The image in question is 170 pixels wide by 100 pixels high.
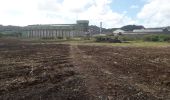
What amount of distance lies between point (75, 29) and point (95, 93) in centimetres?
16641

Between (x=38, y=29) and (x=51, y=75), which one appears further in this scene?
(x=38, y=29)

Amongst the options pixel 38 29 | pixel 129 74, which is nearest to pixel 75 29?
pixel 38 29

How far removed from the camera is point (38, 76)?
2039 centimetres

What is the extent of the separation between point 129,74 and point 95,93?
24.9 feet

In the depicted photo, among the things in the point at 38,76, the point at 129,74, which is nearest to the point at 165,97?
the point at 129,74

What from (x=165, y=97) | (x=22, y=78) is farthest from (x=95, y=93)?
(x=22, y=78)

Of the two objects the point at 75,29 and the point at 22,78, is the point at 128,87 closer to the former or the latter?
the point at 22,78

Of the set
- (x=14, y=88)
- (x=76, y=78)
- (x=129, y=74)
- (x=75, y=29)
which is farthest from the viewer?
(x=75, y=29)

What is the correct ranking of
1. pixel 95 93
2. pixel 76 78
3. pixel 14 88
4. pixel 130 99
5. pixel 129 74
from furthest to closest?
pixel 129 74
pixel 76 78
pixel 14 88
pixel 95 93
pixel 130 99

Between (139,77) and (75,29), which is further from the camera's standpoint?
(75,29)

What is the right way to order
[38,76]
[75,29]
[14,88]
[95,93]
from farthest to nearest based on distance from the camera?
1. [75,29]
2. [38,76]
3. [14,88]
4. [95,93]

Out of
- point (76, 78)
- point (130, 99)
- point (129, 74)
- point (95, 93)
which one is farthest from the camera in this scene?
point (129, 74)

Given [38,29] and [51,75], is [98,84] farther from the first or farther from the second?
[38,29]

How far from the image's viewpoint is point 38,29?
181 meters
